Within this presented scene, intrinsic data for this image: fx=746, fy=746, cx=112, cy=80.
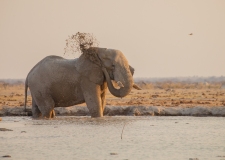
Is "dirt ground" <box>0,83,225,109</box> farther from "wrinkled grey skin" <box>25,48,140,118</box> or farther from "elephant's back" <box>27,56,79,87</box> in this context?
"wrinkled grey skin" <box>25,48,140,118</box>

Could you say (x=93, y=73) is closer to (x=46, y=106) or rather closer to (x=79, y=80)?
(x=79, y=80)

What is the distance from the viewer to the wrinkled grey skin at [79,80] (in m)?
23.2

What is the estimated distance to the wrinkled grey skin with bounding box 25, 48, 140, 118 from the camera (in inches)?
915

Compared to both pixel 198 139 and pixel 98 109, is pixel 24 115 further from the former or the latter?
pixel 198 139

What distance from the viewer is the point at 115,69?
76.1 feet

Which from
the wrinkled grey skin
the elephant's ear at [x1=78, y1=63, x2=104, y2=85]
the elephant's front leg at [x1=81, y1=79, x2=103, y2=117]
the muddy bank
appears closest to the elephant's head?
the wrinkled grey skin

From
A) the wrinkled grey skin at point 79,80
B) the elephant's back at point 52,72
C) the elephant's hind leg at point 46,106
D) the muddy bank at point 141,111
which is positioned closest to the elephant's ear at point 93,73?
the wrinkled grey skin at point 79,80

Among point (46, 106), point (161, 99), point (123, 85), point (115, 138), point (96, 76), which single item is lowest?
point (115, 138)

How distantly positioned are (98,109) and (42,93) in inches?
85.9

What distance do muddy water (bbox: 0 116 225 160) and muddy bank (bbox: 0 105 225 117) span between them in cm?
133

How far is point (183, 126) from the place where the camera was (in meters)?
21.5

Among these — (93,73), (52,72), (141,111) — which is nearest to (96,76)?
(93,73)

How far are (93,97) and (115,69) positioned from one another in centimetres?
111

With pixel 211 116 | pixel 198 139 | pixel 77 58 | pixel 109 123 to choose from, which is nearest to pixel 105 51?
pixel 77 58
